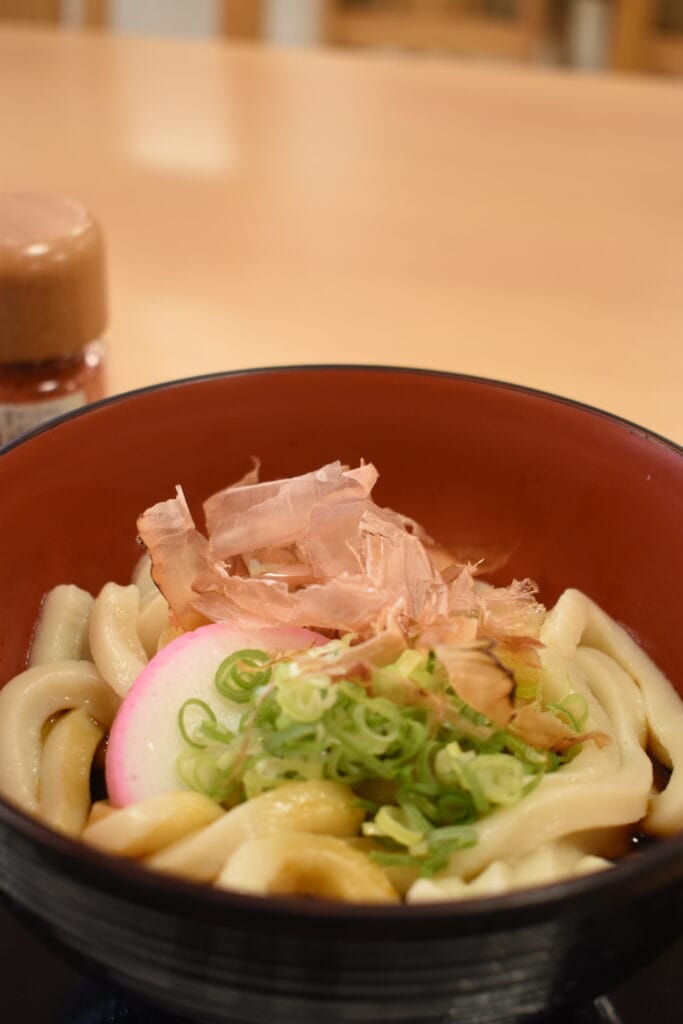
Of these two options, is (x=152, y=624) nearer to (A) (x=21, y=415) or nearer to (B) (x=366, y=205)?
(A) (x=21, y=415)

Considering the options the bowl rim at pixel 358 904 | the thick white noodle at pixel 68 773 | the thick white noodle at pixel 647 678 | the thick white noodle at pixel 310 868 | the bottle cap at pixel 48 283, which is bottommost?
the thick white noodle at pixel 68 773

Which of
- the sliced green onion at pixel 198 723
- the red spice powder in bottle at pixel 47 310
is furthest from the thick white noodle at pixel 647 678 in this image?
the red spice powder in bottle at pixel 47 310

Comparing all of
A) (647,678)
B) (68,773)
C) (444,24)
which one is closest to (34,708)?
(68,773)

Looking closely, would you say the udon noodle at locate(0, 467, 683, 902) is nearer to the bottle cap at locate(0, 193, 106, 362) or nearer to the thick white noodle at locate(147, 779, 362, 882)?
the thick white noodle at locate(147, 779, 362, 882)

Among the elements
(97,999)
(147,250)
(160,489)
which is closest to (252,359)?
(147,250)

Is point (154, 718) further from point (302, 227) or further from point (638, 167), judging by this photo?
point (638, 167)

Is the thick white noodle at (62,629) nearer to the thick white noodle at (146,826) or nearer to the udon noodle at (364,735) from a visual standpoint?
the udon noodle at (364,735)
